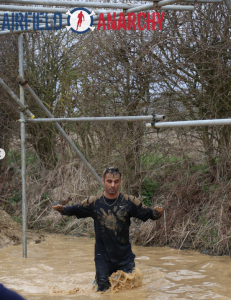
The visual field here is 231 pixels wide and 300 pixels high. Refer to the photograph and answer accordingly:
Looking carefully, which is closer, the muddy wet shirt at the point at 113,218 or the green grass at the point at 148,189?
the muddy wet shirt at the point at 113,218

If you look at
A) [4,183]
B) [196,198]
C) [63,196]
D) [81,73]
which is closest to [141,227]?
[196,198]

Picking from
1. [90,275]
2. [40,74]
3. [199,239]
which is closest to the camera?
[90,275]

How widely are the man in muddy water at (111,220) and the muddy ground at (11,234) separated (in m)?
3.16

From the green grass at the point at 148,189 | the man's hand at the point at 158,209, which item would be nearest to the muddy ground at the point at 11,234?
the green grass at the point at 148,189

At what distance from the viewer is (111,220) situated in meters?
4.30

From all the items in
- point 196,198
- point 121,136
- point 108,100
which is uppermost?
point 108,100

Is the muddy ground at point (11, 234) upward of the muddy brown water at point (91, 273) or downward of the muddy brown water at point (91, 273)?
upward

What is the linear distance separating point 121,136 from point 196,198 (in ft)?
6.12

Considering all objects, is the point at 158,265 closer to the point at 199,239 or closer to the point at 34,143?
the point at 199,239

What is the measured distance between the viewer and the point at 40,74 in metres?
10.0

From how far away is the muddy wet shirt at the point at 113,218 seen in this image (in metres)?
4.30

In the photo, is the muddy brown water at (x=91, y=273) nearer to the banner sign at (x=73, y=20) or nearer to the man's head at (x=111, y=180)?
the man's head at (x=111, y=180)

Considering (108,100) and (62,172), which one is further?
(62,172)

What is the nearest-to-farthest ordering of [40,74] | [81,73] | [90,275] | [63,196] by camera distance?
[90,275]
[81,73]
[63,196]
[40,74]
